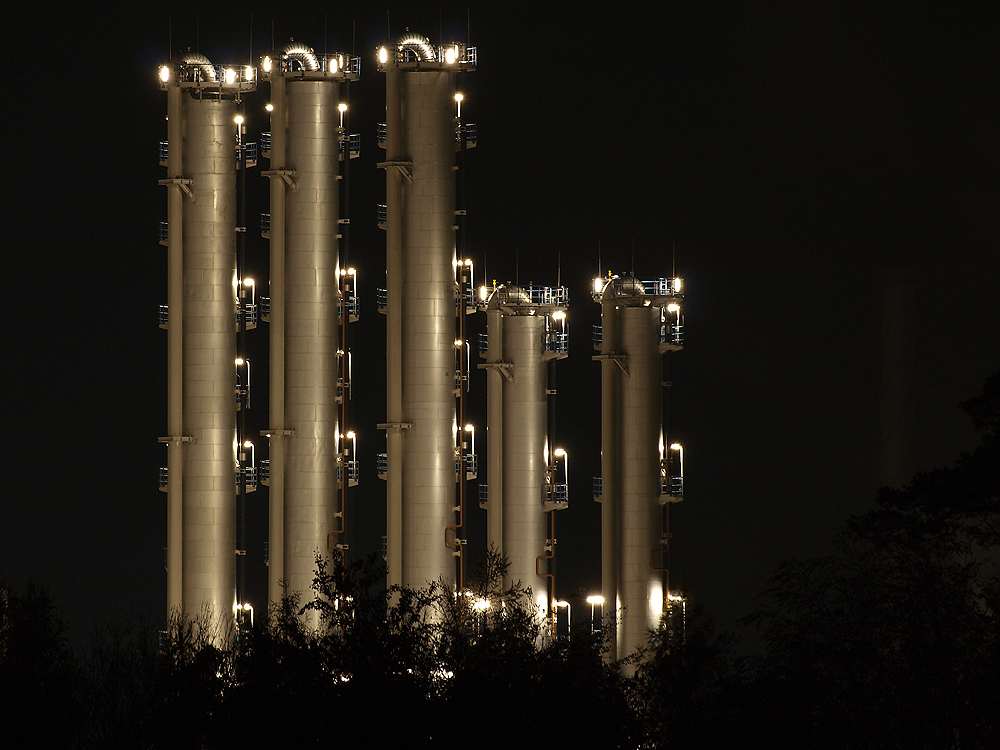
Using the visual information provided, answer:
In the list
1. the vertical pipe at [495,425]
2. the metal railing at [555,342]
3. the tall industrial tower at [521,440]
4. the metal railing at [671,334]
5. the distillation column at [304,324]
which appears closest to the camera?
the distillation column at [304,324]

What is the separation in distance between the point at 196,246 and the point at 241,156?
155 inches

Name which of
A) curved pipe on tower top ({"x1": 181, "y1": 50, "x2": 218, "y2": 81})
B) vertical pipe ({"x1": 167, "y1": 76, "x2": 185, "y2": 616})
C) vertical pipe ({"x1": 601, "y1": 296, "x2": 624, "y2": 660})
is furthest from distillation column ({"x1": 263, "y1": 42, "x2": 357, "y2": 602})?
vertical pipe ({"x1": 601, "y1": 296, "x2": 624, "y2": 660})

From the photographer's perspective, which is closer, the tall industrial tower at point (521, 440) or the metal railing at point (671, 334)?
the tall industrial tower at point (521, 440)

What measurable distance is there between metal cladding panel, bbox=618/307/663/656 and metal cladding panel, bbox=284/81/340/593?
946 centimetres

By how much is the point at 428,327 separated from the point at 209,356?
6.11m

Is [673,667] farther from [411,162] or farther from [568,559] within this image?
[568,559]

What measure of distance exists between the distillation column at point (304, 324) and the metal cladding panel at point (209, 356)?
46.9 inches

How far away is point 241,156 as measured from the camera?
50.7m

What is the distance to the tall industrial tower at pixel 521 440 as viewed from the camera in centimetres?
5262

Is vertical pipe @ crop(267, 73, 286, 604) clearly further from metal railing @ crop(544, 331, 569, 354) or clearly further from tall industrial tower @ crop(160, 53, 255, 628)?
metal railing @ crop(544, 331, 569, 354)

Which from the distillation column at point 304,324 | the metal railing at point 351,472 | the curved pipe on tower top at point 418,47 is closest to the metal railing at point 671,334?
the metal railing at point 351,472

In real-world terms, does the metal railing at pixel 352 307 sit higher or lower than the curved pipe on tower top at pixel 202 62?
lower

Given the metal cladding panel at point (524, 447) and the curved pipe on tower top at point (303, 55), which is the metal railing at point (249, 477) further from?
the curved pipe on tower top at point (303, 55)

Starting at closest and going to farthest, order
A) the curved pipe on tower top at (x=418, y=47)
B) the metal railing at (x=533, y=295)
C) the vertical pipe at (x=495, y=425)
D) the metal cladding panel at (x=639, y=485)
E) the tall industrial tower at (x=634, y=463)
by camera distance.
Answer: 1. the curved pipe on tower top at (x=418, y=47)
2. the metal cladding panel at (x=639, y=485)
3. the tall industrial tower at (x=634, y=463)
4. the vertical pipe at (x=495, y=425)
5. the metal railing at (x=533, y=295)
